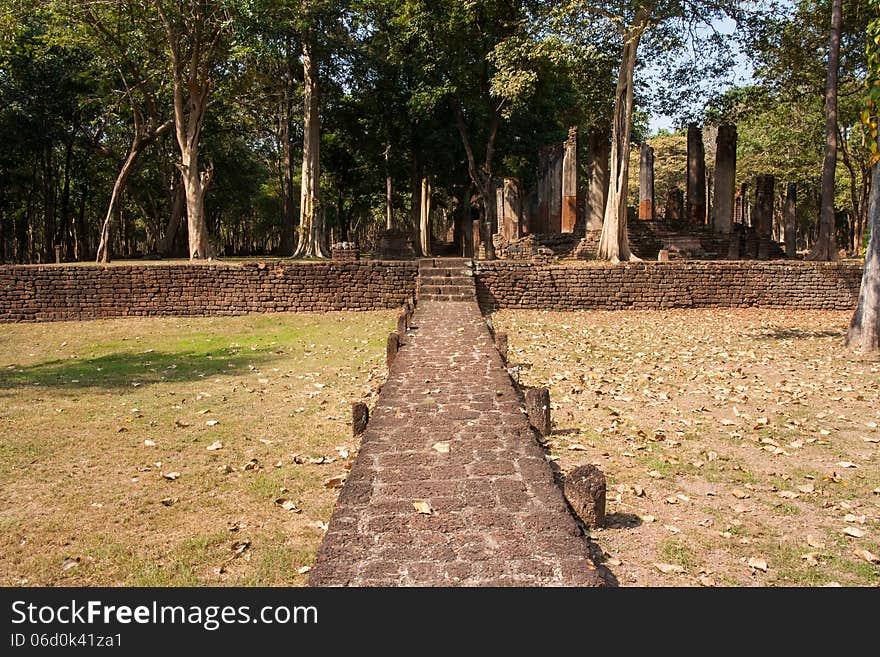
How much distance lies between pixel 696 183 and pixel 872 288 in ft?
55.2

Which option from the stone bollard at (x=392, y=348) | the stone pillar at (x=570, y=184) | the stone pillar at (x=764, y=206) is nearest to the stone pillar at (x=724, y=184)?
the stone pillar at (x=764, y=206)

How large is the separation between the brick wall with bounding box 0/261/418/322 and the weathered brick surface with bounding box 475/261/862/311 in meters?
2.66

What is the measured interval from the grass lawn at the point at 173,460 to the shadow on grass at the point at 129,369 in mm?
42

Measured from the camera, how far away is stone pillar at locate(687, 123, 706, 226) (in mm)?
24781

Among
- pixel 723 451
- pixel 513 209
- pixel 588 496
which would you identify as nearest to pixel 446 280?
pixel 723 451

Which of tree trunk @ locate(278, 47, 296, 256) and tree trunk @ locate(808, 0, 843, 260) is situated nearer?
tree trunk @ locate(808, 0, 843, 260)

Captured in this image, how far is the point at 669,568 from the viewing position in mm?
3561

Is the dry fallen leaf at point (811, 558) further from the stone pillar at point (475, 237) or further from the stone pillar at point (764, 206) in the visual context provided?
the stone pillar at point (475, 237)

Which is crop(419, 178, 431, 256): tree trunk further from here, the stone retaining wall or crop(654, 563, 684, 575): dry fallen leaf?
crop(654, 563, 684, 575): dry fallen leaf

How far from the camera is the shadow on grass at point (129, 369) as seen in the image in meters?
8.69

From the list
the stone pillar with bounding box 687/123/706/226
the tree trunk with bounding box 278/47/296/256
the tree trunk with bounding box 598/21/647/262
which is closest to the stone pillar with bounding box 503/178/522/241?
the stone pillar with bounding box 687/123/706/226

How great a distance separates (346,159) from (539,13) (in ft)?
51.8

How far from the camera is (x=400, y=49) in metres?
23.8

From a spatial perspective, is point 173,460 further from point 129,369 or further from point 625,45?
point 625,45
